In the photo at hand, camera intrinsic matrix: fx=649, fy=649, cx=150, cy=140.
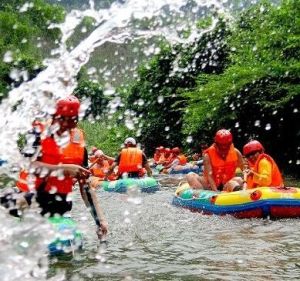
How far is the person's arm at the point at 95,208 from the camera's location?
17.6 feet

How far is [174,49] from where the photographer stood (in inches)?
1049

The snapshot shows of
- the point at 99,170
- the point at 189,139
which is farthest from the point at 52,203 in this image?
the point at 189,139

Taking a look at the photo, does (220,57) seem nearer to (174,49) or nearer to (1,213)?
(174,49)

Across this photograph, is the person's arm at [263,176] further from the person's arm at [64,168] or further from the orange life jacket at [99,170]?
the orange life jacket at [99,170]

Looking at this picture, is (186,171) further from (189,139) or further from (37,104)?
(37,104)

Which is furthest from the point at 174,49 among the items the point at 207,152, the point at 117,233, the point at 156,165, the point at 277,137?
the point at 117,233

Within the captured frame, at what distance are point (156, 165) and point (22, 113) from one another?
52.4 feet

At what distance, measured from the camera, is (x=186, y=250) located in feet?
21.3

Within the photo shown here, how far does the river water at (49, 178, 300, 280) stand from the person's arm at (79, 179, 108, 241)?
14.7 inches

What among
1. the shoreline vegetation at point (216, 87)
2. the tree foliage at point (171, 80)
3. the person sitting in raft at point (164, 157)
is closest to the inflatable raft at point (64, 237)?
the shoreline vegetation at point (216, 87)

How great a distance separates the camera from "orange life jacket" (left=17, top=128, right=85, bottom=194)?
5.46 m

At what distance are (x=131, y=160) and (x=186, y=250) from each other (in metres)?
6.78

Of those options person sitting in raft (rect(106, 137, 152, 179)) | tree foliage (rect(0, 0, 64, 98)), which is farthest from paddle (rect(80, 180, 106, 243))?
tree foliage (rect(0, 0, 64, 98))

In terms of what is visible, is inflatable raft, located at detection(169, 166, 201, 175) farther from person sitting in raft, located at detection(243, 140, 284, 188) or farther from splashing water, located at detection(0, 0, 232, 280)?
splashing water, located at detection(0, 0, 232, 280)
